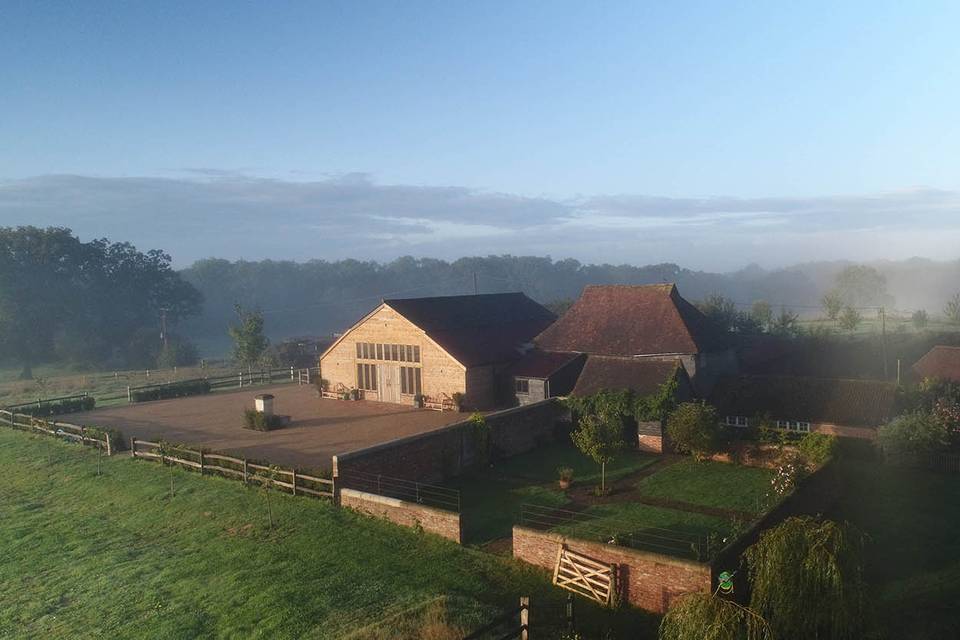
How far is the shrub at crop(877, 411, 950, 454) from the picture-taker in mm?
22750

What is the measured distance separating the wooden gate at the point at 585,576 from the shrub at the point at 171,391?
111 ft

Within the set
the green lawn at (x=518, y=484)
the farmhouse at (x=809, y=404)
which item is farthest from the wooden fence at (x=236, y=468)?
the farmhouse at (x=809, y=404)

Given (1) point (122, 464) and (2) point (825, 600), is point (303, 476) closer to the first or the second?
(1) point (122, 464)

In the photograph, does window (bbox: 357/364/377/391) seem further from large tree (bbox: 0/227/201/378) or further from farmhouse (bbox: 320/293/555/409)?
large tree (bbox: 0/227/201/378)

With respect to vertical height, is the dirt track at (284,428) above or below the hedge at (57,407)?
below

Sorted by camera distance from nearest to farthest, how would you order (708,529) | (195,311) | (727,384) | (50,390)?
1. (708,529)
2. (727,384)
3. (50,390)
4. (195,311)

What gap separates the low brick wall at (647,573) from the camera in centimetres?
1303

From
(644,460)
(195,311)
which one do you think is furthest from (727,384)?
Result: (195,311)

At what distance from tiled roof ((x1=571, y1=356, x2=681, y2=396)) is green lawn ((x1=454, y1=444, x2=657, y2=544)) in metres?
3.14

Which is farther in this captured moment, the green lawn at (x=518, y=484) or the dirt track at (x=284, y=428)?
the dirt track at (x=284, y=428)

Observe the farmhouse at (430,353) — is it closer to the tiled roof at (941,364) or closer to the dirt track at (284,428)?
the dirt track at (284,428)

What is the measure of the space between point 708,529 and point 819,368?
27230mm

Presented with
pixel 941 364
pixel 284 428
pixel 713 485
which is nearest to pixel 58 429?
pixel 284 428

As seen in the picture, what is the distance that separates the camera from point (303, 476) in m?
20.5
